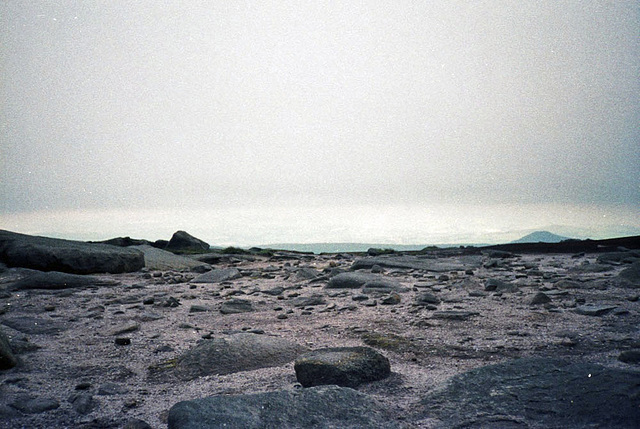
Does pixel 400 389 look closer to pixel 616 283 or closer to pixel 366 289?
pixel 366 289

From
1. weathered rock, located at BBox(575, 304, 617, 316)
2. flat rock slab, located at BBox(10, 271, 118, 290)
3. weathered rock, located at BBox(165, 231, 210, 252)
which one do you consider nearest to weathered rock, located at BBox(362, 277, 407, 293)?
weathered rock, located at BBox(575, 304, 617, 316)

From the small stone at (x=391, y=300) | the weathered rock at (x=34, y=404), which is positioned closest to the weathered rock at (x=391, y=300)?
the small stone at (x=391, y=300)

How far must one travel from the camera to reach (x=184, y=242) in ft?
73.5

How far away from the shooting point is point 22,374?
128 inches

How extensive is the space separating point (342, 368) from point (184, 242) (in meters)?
20.9

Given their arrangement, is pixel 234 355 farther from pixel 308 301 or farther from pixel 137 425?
pixel 308 301

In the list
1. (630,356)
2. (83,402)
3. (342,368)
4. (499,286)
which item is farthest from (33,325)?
(499,286)

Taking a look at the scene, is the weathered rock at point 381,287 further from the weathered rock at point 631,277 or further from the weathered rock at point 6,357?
the weathered rock at point 6,357

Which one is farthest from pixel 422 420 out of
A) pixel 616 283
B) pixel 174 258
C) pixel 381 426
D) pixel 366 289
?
pixel 174 258

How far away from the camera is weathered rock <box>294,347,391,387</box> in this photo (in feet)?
9.39

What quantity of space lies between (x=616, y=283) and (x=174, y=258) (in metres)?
11.4

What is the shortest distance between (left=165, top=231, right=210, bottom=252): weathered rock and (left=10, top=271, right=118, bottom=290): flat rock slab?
44.0ft

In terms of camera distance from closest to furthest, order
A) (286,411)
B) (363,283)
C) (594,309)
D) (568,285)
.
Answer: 1. (286,411)
2. (594,309)
3. (568,285)
4. (363,283)

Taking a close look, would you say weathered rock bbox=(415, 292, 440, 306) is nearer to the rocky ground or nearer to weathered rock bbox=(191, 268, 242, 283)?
the rocky ground
